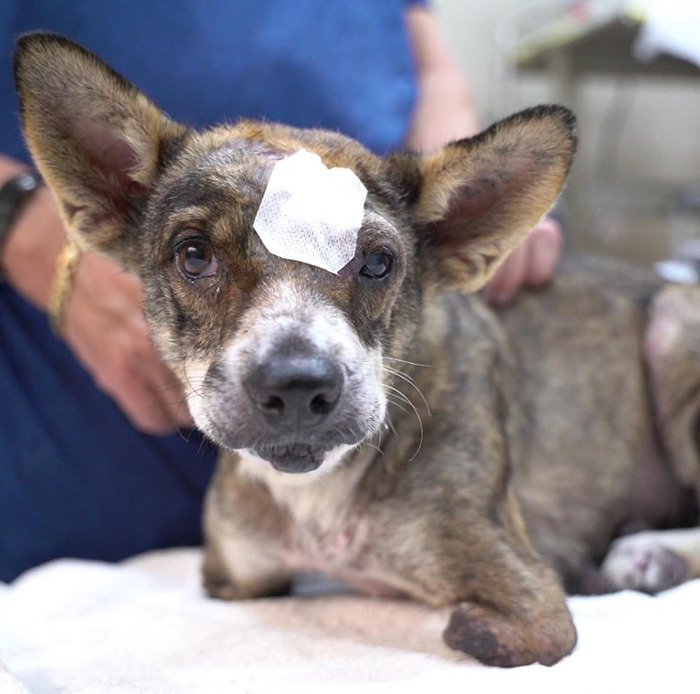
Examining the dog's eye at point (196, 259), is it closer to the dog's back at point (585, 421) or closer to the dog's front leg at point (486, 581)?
the dog's front leg at point (486, 581)

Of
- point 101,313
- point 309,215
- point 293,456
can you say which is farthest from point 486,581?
point 101,313

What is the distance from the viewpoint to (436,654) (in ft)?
5.15

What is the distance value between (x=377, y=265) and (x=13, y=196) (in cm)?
127

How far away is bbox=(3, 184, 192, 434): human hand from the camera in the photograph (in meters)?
2.14

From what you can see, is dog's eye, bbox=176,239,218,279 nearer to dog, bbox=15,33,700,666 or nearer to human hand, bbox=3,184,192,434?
dog, bbox=15,33,700,666

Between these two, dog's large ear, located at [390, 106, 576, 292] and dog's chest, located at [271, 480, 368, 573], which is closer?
dog's large ear, located at [390, 106, 576, 292]

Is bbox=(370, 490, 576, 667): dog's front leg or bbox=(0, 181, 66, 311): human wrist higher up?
bbox=(0, 181, 66, 311): human wrist

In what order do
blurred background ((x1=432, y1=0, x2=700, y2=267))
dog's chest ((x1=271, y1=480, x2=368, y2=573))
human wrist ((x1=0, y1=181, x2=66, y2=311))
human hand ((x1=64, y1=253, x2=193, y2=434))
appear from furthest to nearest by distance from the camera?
blurred background ((x1=432, y1=0, x2=700, y2=267)), human wrist ((x1=0, y1=181, x2=66, y2=311)), human hand ((x1=64, y1=253, x2=193, y2=434)), dog's chest ((x1=271, y1=480, x2=368, y2=573))

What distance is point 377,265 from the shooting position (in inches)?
63.9

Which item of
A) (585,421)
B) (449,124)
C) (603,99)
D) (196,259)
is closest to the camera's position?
(196,259)

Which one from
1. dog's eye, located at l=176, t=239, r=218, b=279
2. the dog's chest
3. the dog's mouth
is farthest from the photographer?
the dog's chest

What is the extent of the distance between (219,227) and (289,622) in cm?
90

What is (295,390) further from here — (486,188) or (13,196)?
(13,196)

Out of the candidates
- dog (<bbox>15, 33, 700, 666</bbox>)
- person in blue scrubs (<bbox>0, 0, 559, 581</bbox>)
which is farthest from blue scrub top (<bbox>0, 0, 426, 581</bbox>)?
dog (<bbox>15, 33, 700, 666</bbox>)
